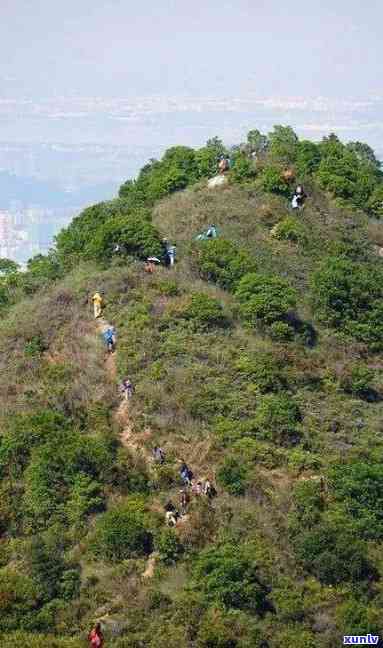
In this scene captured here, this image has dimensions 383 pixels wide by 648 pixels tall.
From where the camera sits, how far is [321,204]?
153 ft

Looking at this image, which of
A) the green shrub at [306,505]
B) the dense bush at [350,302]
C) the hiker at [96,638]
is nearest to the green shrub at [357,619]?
the green shrub at [306,505]

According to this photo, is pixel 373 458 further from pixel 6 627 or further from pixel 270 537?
pixel 6 627

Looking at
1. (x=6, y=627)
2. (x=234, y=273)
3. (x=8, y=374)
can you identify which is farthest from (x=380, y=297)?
(x=6, y=627)

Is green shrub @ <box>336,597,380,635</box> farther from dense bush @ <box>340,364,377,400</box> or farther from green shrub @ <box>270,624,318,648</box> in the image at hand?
dense bush @ <box>340,364,377,400</box>

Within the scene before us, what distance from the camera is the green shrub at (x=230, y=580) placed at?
23.0 metres

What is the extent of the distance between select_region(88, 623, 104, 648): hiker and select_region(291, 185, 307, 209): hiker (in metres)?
26.6

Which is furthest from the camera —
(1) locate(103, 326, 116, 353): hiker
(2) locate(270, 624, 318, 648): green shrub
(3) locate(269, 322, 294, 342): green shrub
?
(3) locate(269, 322, 294, 342): green shrub


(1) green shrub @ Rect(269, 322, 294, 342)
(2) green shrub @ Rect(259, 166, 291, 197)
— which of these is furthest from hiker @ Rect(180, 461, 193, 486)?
(2) green shrub @ Rect(259, 166, 291, 197)

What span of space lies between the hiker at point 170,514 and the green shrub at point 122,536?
0.56 m

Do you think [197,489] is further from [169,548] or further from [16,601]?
[16,601]

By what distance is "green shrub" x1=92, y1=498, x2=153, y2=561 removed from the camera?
81.5ft

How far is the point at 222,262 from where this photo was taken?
3844 centimetres

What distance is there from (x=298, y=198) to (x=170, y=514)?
886 inches

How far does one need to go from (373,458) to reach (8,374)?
1210 cm
